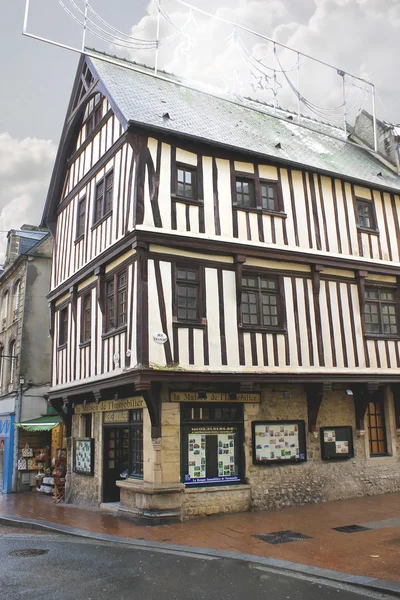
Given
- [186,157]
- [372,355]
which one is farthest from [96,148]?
[372,355]

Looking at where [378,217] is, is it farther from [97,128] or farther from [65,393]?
[65,393]

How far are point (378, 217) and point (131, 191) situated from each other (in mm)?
6888

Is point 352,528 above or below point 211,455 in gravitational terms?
below

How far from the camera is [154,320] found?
11133 mm

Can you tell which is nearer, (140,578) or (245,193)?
(140,578)

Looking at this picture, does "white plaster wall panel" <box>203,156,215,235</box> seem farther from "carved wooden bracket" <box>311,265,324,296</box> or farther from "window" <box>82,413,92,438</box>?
"window" <box>82,413,92,438</box>

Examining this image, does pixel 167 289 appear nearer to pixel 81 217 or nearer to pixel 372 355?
pixel 81 217

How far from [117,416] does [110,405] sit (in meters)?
0.42

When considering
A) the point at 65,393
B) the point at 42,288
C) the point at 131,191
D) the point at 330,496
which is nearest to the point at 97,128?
the point at 131,191

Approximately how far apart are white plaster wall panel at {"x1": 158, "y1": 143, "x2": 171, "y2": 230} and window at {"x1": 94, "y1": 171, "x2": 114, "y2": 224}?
5.77 ft

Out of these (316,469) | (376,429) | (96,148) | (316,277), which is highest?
(96,148)

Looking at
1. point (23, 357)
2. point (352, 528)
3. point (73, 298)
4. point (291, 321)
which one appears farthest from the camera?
point (23, 357)

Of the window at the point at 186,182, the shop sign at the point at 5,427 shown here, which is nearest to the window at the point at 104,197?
the window at the point at 186,182

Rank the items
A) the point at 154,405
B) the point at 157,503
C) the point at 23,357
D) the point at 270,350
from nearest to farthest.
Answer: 1. the point at 157,503
2. the point at 154,405
3. the point at 270,350
4. the point at 23,357
